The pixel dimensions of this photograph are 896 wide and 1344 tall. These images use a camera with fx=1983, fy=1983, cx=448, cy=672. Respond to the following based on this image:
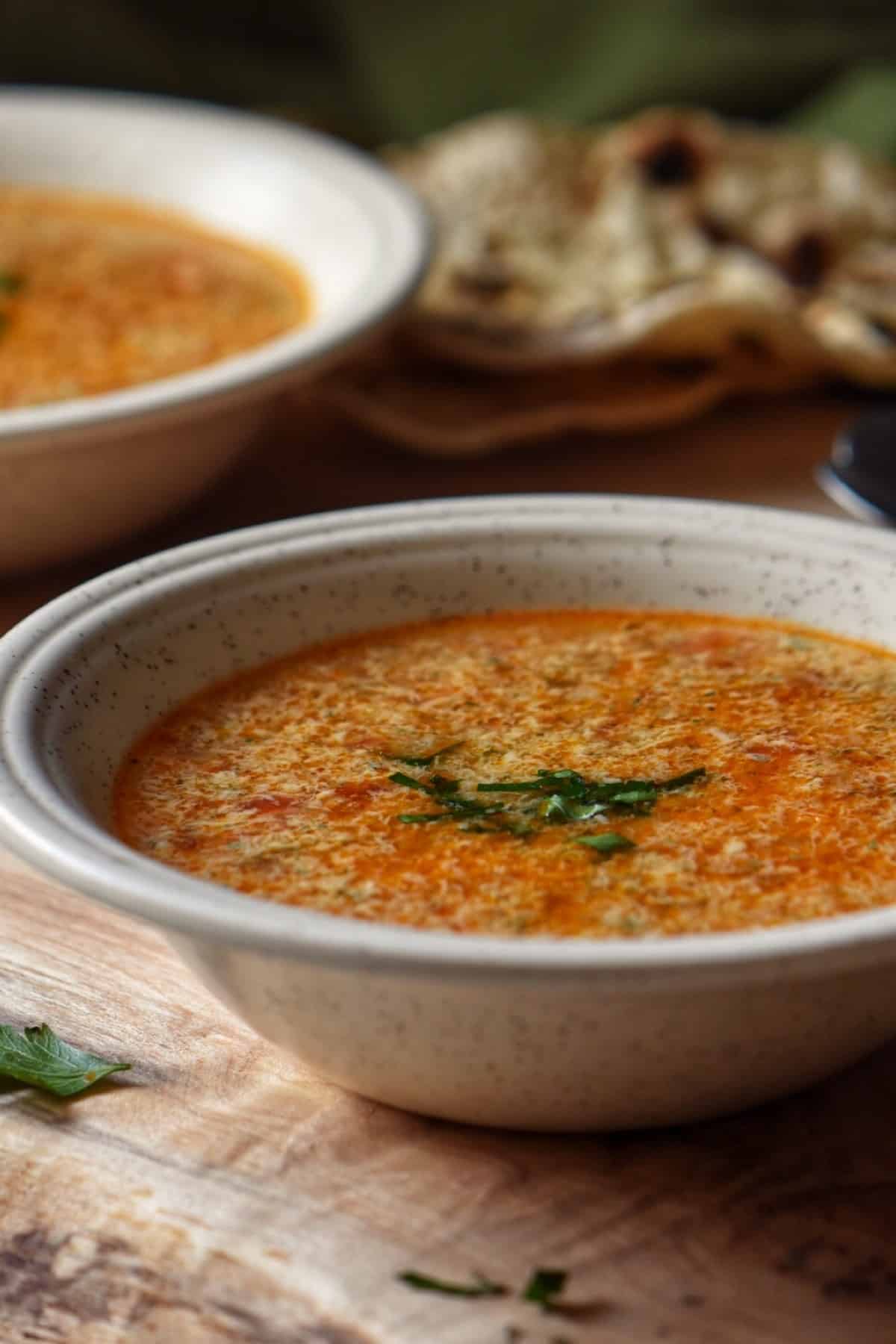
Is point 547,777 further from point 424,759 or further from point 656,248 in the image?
point 656,248

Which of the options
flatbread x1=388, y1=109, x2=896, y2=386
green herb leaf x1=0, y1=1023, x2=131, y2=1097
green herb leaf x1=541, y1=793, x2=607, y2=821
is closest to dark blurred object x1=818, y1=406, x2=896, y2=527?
flatbread x1=388, y1=109, x2=896, y2=386

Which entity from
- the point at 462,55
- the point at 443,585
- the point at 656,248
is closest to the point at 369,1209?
the point at 443,585

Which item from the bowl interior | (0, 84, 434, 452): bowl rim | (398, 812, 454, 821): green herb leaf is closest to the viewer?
(398, 812, 454, 821): green herb leaf

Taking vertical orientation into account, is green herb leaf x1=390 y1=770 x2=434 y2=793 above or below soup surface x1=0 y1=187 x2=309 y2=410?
above

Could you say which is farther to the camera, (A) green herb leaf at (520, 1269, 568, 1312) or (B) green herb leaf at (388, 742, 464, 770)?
(B) green herb leaf at (388, 742, 464, 770)

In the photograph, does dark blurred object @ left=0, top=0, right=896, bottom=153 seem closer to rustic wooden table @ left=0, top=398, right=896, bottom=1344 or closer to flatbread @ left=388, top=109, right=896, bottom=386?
flatbread @ left=388, top=109, right=896, bottom=386

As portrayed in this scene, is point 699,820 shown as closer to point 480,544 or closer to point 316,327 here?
point 480,544

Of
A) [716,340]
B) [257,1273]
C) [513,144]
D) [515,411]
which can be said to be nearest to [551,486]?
[515,411]
